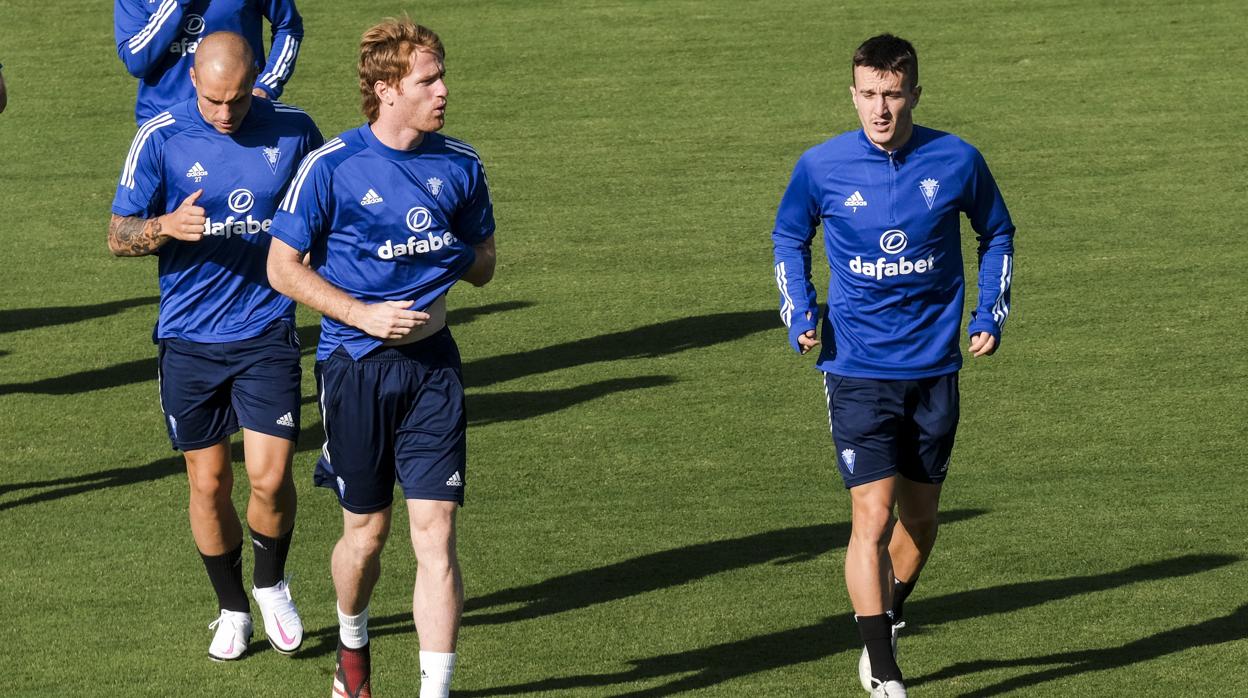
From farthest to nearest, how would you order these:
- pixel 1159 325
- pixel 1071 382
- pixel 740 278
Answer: pixel 740 278 < pixel 1159 325 < pixel 1071 382

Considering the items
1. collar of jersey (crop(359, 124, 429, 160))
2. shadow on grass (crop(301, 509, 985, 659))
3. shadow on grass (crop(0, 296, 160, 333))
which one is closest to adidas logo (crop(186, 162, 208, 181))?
collar of jersey (crop(359, 124, 429, 160))

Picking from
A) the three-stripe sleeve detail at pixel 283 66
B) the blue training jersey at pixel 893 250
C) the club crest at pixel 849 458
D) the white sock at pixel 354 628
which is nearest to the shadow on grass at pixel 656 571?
the white sock at pixel 354 628

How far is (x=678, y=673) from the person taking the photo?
664 cm

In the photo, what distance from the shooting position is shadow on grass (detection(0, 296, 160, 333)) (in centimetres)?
1184

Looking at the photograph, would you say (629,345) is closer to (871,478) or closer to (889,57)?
(871,478)

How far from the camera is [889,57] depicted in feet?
19.9

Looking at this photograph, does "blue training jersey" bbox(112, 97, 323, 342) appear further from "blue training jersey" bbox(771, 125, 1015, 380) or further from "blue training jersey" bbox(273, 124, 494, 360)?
"blue training jersey" bbox(771, 125, 1015, 380)

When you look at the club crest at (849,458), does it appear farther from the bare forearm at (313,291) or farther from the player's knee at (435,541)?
the bare forearm at (313,291)

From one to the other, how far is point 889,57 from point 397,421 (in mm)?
1933

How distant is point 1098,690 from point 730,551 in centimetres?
188

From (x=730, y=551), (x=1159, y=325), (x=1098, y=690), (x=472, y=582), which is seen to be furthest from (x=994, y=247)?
(x=1159, y=325)

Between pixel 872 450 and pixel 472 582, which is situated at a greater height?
pixel 872 450

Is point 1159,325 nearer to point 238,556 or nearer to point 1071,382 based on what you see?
point 1071,382

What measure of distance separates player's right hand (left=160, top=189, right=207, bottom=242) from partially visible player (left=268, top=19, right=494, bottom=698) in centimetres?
45
